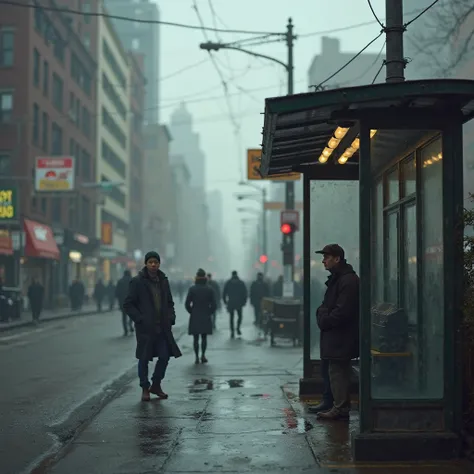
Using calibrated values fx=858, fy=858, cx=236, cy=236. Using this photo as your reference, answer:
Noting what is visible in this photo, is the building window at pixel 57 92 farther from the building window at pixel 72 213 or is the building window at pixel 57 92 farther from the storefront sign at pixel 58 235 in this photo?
the storefront sign at pixel 58 235

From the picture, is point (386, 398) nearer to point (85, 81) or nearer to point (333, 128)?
point (333, 128)

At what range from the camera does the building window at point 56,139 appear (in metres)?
50.5

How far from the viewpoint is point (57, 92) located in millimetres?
51781

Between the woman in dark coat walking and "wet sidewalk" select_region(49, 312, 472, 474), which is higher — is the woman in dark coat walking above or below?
above

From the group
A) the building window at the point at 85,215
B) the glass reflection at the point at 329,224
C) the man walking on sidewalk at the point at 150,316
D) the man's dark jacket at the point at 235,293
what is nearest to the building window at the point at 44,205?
the building window at the point at 85,215

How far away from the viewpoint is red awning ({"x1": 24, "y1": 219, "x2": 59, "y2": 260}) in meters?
42.4

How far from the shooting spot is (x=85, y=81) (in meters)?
61.0

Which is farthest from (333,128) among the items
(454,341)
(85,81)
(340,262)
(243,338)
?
(85,81)

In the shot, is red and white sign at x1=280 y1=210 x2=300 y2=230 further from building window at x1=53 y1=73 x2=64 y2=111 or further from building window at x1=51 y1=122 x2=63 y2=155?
building window at x1=53 y1=73 x2=64 y2=111

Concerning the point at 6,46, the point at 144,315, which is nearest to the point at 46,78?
the point at 6,46

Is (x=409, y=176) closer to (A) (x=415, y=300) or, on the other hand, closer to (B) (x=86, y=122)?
(A) (x=415, y=300)

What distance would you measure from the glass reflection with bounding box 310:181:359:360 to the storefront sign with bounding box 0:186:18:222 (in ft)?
93.0

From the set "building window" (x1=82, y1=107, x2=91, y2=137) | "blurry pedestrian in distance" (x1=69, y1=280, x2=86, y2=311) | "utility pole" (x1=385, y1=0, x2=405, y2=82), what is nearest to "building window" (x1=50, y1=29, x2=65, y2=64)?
"building window" (x1=82, y1=107, x2=91, y2=137)

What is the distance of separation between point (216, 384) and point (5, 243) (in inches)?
1105
